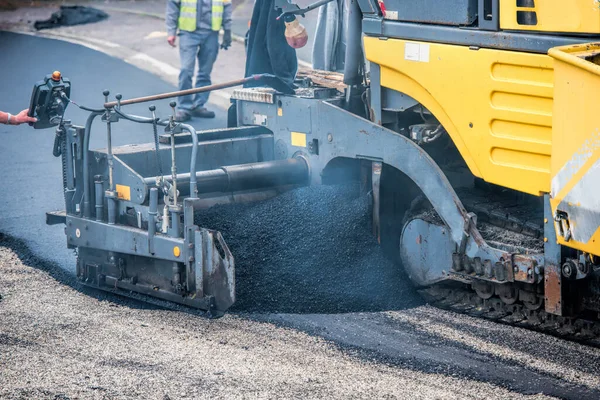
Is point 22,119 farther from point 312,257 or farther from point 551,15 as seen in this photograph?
point 551,15

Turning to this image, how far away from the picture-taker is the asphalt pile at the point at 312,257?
21.8 feet

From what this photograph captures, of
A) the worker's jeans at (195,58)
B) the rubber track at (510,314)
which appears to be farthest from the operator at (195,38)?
the rubber track at (510,314)

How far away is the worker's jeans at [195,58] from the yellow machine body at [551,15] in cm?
688

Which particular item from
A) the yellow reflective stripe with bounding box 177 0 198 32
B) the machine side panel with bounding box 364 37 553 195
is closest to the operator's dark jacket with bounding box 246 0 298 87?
→ the machine side panel with bounding box 364 37 553 195

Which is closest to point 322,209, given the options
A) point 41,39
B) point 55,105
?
point 55,105

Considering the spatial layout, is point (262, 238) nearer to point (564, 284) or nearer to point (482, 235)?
point (482, 235)

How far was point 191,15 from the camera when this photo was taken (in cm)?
1226

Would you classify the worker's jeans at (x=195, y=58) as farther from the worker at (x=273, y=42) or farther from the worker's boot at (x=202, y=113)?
the worker at (x=273, y=42)

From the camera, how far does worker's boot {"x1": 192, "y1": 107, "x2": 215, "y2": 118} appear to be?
40.1ft

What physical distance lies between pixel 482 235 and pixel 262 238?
1.54 meters

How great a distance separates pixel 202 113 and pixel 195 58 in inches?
29.7

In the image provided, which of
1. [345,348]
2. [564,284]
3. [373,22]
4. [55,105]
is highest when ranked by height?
[373,22]

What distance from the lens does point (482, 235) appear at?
6199 millimetres

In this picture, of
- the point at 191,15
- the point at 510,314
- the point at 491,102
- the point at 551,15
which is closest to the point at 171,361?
the point at 510,314
